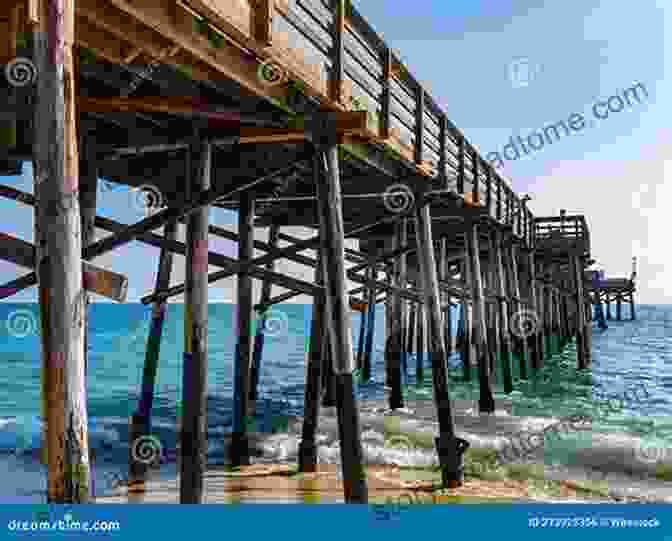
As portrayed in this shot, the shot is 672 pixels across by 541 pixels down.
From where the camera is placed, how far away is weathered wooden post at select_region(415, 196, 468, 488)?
7.44 m

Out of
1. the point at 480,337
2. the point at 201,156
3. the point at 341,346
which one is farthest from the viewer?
the point at 480,337

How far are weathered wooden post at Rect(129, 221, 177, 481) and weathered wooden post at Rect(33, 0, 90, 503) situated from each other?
18.1ft

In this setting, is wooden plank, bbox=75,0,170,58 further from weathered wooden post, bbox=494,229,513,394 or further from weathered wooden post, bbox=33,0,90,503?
weathered wooden post, bbox=494,229,513,394

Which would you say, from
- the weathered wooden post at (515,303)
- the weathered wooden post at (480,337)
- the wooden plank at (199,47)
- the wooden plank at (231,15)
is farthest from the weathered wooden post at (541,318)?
the wooden plank at (231,15)

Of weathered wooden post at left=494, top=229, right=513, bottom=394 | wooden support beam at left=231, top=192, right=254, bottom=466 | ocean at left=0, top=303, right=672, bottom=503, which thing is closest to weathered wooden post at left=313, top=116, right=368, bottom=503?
ocean at left=0, top=303, right=672, bottom=503

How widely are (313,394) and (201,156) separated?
3639 millimetres

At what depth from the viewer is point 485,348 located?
1293 cm

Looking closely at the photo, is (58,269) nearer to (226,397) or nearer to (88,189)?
(88,189)

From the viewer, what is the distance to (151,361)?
359 inches

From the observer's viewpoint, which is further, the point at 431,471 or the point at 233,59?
the point at 431,471

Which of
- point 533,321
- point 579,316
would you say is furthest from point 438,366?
point 533,321
